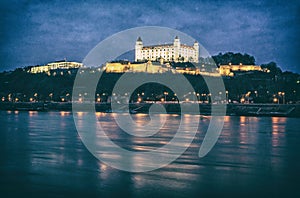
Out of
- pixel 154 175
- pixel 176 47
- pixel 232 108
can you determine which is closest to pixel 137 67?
pixel 176 47

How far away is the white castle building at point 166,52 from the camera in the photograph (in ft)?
418

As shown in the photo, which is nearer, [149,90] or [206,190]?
[206,190]

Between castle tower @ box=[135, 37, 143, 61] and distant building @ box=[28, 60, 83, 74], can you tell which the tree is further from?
distant building @ box=[28, 60, 83, 74]

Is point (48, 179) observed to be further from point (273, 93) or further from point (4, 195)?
point (273, 93)

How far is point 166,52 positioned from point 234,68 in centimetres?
2614

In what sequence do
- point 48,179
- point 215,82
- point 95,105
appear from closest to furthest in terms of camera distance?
point 48,179 < point 95,105 < point 215,82

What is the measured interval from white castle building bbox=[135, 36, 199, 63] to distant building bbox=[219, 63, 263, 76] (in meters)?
17.7

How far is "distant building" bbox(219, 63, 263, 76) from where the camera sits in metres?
112

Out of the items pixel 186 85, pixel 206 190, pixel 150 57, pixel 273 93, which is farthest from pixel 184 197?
pixel 150 57

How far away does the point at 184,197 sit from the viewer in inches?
317

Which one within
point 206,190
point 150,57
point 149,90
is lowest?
point 206,190

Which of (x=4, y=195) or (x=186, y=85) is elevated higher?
(x=186, y=85)

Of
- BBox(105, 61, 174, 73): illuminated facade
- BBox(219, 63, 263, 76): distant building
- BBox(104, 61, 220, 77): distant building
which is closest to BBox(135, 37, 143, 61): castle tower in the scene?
BBox(104, 61, 220, 77): distant building

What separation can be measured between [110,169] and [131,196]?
3.08 metres
